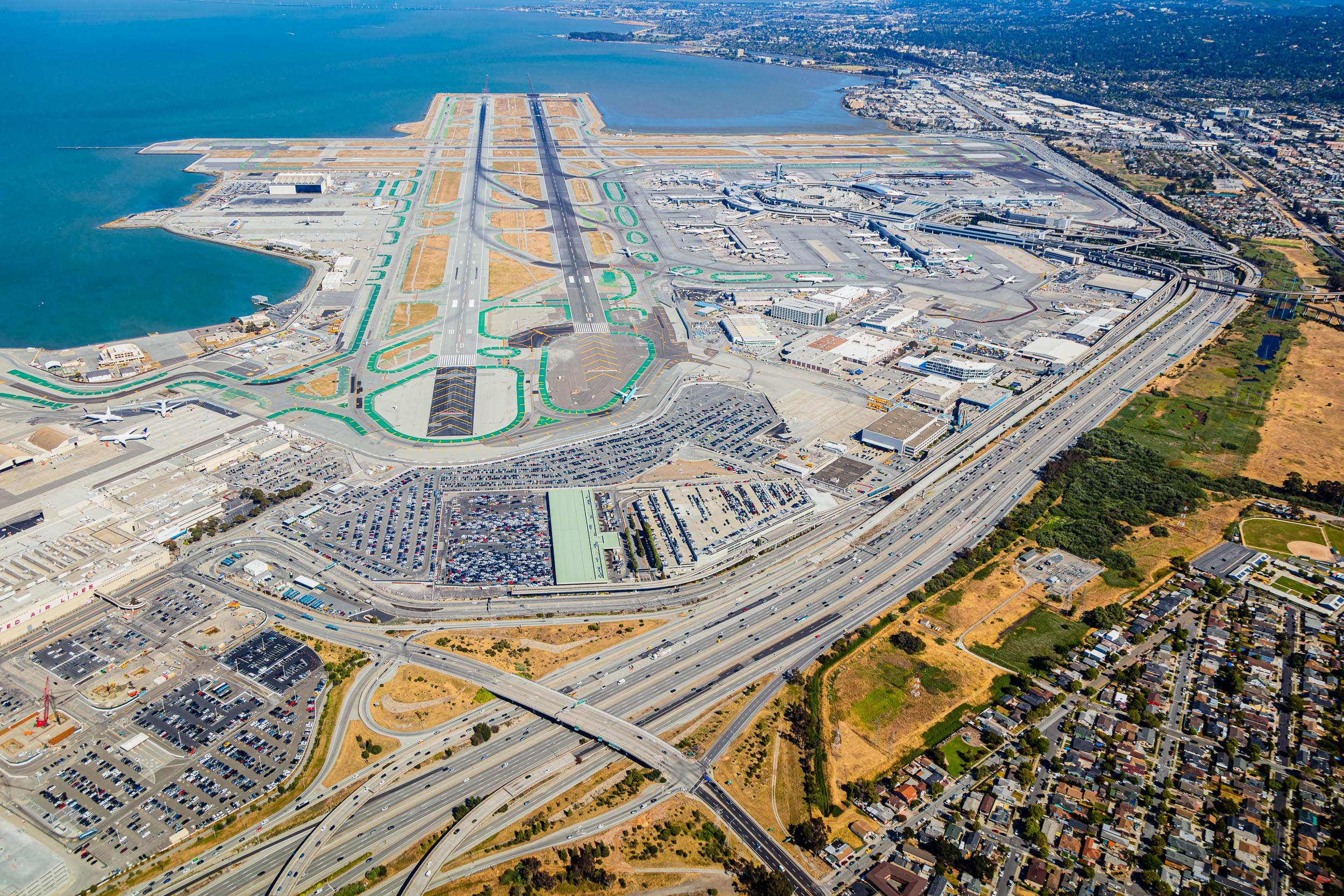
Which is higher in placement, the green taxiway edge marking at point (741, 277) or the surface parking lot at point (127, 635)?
the surface parking lot at point (127, 635)

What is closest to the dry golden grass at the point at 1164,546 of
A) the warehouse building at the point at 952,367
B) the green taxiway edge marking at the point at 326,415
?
the warehouse building at the point at 952,367

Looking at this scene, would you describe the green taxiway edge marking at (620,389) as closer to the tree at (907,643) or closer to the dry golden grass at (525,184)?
the tree at (907,643)

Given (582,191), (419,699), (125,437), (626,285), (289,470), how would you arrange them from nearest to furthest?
(419,699), (289,470), (125,437), (626,285), (582,191)

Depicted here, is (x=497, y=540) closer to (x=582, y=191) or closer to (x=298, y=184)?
(x=582, y=191)

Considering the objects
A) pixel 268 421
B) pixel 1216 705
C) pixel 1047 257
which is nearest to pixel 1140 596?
pixel 1216 705

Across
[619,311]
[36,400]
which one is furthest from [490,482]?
[36,400]
